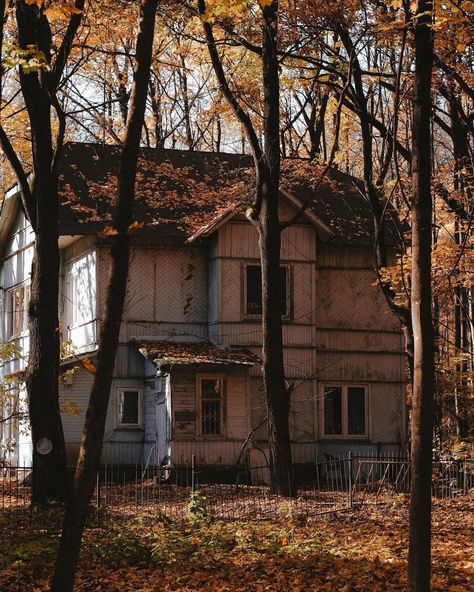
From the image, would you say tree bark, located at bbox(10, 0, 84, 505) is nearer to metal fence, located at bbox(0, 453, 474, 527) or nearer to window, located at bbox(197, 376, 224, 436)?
metal fence, located at bbox(0, 453, 474, 527)

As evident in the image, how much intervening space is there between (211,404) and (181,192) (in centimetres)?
746

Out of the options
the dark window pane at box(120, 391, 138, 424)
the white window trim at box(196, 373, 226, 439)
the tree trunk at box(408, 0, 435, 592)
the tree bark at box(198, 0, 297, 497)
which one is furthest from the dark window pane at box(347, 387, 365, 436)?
the tree trunk at box(408, 0, 435, 592)

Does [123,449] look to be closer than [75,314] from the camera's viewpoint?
Yes

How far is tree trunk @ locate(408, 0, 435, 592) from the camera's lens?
11.1 m

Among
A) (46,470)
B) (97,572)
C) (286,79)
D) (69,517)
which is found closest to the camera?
(69,517)

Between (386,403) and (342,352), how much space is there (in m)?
2.24

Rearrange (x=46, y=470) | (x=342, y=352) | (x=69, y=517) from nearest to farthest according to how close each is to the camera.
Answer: (x=69, y=517) → (x=46, y=470) → (x=342, y=352)


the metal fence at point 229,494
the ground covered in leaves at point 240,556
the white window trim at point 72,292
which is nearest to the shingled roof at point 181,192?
the white window trim at point 72,292

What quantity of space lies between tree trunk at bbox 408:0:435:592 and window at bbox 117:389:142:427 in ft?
66.4

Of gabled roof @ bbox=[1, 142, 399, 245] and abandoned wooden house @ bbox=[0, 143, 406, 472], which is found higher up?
gabled roof @ bbox=[1, 142, 399, 245]

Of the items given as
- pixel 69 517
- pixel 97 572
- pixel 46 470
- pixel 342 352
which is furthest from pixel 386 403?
pixel 69 517

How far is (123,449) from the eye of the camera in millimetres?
30422

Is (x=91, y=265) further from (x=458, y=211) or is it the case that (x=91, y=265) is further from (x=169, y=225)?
(x=458, y=211)

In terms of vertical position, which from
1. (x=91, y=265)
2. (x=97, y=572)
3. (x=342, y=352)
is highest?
(x=91, y=265)
